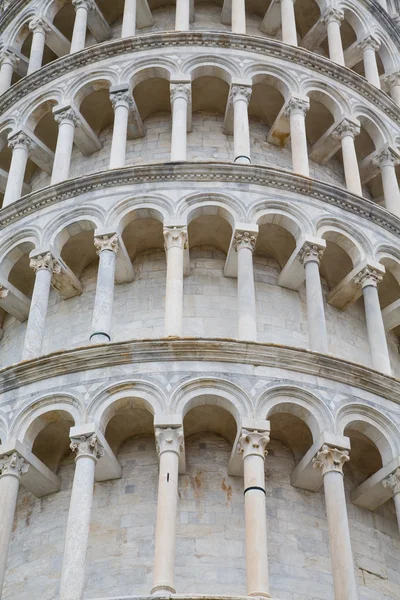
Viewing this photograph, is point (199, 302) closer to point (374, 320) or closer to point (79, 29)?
point (374, 320)

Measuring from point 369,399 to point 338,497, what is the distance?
1.99 metres

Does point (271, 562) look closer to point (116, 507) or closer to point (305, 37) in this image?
point (116, 507)

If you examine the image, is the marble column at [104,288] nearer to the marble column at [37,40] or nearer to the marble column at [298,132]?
the marble column at [298,132]

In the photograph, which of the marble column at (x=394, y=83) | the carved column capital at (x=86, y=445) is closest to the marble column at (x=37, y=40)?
the marble column at (x=394, y=83)

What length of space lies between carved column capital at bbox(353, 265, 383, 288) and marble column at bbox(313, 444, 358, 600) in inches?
151

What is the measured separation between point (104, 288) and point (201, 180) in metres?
2.81

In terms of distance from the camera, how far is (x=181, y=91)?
19.4 m

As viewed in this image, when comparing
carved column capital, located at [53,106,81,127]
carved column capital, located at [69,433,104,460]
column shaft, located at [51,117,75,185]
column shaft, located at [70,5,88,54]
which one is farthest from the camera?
column shaft, located at [70,5,88,54]

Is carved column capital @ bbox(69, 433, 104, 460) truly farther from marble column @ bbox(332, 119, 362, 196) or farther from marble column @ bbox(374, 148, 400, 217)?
marble column @ bbox(374, 148, 400, 217)

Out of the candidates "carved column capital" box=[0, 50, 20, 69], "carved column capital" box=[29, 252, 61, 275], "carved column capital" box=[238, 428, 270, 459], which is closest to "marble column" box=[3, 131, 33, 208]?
"carved column capital" box=[29, 252, 61, 275]

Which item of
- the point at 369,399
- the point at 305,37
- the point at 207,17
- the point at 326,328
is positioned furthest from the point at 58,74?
the point at 369,399

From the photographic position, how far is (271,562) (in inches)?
543

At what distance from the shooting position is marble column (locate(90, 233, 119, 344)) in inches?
609

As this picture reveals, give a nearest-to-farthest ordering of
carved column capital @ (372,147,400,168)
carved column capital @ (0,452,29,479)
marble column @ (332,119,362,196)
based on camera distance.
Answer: carved column capital @ (0,452,29,479), marble column @ (332,119,362,196), carved column capital @ (372,147,400,168)
